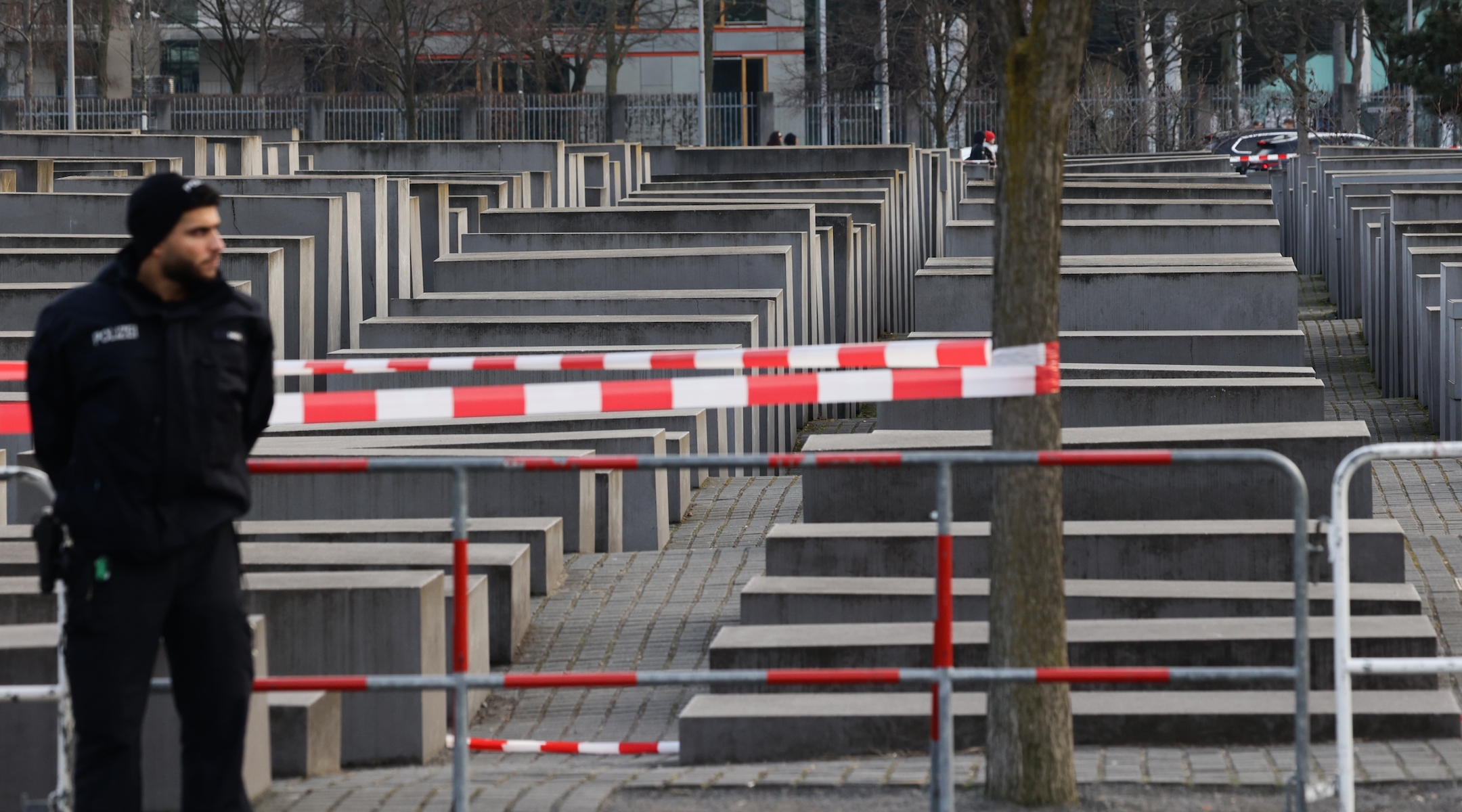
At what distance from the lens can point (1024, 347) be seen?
5.15 meters

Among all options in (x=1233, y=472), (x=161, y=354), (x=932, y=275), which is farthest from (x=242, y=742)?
(x=932, y=275)

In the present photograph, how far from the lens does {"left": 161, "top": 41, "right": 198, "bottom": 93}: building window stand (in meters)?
71.2

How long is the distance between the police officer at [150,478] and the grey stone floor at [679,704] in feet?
3.02

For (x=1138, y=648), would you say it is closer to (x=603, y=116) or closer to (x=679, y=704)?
(x=679, y=704)

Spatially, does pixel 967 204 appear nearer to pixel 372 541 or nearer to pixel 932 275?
pixel 932 275

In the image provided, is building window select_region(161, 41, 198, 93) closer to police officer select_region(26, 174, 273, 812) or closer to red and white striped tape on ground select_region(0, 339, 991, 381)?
red and white striped tape on ground select_region(0, 339, 991, 381)

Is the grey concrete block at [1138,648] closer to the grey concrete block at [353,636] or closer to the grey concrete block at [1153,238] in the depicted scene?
the grey concrete block at [353,636]

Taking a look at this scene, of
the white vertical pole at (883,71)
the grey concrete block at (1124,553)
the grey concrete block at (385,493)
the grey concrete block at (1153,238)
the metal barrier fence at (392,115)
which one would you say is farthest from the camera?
the white vertical pole at (883,71)

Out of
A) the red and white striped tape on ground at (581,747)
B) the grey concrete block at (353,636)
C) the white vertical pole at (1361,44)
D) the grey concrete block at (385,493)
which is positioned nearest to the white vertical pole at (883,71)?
the white vertical pole at (1361,44)

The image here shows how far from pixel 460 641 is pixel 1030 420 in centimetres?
166

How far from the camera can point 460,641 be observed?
493 centimetres

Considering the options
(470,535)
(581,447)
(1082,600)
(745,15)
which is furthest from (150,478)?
(745,15)

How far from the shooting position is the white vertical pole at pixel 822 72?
5534 cm

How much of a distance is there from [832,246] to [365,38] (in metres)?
37.9
